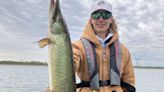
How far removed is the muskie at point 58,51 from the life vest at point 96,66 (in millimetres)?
1617

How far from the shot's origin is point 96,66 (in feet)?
18.8

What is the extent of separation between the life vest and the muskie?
1617 mm

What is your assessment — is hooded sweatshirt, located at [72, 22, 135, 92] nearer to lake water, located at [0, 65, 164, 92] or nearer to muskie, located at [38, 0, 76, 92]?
muskie, located at [38, 0, 76, 92]

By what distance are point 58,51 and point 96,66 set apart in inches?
69.5

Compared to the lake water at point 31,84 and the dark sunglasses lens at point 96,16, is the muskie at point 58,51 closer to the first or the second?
the dark sunglasses lens at point 96,16

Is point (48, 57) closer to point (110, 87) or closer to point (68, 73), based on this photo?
point (68, 73)

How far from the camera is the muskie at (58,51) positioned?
402cm

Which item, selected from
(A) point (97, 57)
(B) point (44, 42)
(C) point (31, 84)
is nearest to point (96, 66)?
(A) point (97, 57)

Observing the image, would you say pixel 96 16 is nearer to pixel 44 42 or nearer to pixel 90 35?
pixel 90 35

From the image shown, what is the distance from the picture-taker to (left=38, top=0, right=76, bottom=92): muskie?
4.02 meters

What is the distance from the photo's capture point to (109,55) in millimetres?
5871

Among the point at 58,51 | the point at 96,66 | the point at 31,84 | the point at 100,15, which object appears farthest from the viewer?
the point at 31,84

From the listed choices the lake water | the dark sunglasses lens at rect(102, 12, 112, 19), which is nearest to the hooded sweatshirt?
the dark sunglasses lens at rect(102, 12, 112, 19)

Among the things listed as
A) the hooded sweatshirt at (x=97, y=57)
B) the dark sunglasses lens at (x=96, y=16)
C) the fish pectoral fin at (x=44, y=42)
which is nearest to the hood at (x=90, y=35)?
the hooded sweatshirt at (x=97, y=57)
